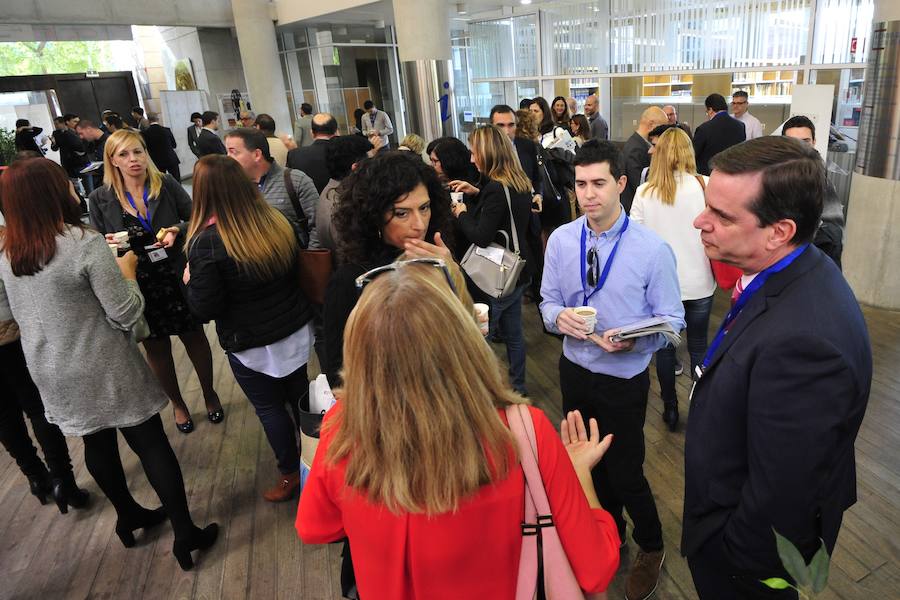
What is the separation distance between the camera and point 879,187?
4453mm

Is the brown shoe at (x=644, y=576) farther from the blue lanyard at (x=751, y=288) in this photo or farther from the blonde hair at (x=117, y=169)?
the blonde hair at (x=117, y=169)

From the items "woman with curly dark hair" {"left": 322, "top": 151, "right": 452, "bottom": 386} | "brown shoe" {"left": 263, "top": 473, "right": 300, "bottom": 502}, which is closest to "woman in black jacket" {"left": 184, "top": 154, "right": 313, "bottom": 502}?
"brown shoe" {"left": 263, "top": 473, "right": 300, "bottom": 502}

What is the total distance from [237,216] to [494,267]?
1339 millimetres

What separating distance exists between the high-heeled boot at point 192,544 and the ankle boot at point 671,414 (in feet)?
8.19

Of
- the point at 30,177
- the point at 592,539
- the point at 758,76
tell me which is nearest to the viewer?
the point at 592,539

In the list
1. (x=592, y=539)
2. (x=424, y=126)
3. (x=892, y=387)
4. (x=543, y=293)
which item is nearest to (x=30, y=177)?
(x=543, y=293)

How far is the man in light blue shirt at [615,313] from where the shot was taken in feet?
6.69

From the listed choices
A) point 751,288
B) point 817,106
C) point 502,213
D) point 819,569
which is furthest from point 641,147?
point 819,569

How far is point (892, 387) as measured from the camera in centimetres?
346

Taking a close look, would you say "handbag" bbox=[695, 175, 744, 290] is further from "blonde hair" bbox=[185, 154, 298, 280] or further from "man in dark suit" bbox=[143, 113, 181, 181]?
"man in dark suit" bbox=[143, 113, 181, 181]

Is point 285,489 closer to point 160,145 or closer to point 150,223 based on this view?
point 150,223

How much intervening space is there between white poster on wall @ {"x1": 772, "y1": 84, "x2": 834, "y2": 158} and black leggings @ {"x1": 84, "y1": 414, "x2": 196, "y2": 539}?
5.47 metres

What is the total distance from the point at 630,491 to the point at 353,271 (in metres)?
1.32

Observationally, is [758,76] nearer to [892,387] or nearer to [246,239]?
[892,387]
